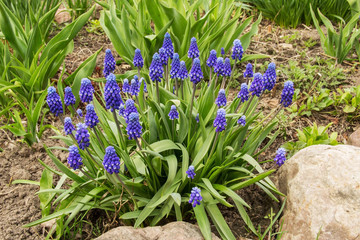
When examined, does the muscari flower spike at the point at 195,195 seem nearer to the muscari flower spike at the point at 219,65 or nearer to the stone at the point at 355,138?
the muscari flower spike at the point at 219,65

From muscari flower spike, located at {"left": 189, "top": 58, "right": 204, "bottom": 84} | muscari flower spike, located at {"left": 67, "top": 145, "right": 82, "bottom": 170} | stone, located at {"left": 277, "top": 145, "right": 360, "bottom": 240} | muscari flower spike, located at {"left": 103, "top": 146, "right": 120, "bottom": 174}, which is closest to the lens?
muscari flower spike, located at {"left": 103, "top": 146, "right": 120, "bottom": 174}

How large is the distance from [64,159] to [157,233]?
1606 mm

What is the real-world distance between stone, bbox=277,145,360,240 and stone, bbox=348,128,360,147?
2.59 ft

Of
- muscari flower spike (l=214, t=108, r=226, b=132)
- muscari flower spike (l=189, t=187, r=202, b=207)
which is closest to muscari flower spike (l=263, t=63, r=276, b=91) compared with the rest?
muscari flower spike (l=214, t=108, r=226, b=132)

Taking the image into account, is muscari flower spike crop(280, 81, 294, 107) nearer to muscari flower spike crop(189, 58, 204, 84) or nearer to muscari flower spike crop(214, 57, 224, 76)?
muscari flower spike crop(214, 57, 224, 76)

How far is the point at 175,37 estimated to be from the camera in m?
4.38

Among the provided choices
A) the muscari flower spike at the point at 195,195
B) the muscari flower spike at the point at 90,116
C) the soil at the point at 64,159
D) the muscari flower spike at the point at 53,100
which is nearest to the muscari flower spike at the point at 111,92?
the muscari flower spike at the point at 90,116

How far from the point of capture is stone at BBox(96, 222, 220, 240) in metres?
2.54

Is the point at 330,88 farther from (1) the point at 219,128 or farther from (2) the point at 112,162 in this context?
(2) the point at 112,162

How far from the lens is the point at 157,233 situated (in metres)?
2.62

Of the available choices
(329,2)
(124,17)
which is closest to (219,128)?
(124,17)

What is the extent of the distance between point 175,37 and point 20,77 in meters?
1.90

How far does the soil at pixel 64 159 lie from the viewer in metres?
3.10

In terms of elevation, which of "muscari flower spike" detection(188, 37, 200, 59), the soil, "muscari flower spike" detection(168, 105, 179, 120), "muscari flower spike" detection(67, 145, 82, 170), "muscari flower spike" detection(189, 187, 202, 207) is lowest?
the soil
